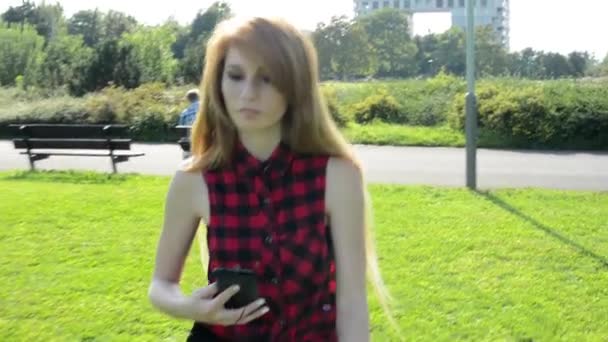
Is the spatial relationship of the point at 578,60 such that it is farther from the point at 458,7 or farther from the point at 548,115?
the point at 548,115

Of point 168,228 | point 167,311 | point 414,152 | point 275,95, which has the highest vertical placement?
point 275,95

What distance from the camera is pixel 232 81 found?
1.60m

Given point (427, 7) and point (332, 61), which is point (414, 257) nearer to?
point (332, 61)

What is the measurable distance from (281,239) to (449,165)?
1234 cm

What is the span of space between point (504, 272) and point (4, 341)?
3.41 m

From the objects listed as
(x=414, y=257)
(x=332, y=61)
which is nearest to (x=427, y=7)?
(x=332, y=61)

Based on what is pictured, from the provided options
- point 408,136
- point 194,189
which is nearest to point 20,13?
point 408,136

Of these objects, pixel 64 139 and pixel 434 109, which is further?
pixel 434 109

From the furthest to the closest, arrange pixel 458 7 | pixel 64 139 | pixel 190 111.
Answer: pixel 458 7, pixel 64 139, pixel 190 111

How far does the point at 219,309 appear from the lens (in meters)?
1.49

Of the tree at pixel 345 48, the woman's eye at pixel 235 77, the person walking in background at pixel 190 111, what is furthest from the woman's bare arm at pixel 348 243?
the tree at pixel 345 48

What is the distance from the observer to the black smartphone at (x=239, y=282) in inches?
57.0

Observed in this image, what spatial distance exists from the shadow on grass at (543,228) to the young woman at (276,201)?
4828mm

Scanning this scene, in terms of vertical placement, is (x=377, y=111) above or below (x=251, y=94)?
below
